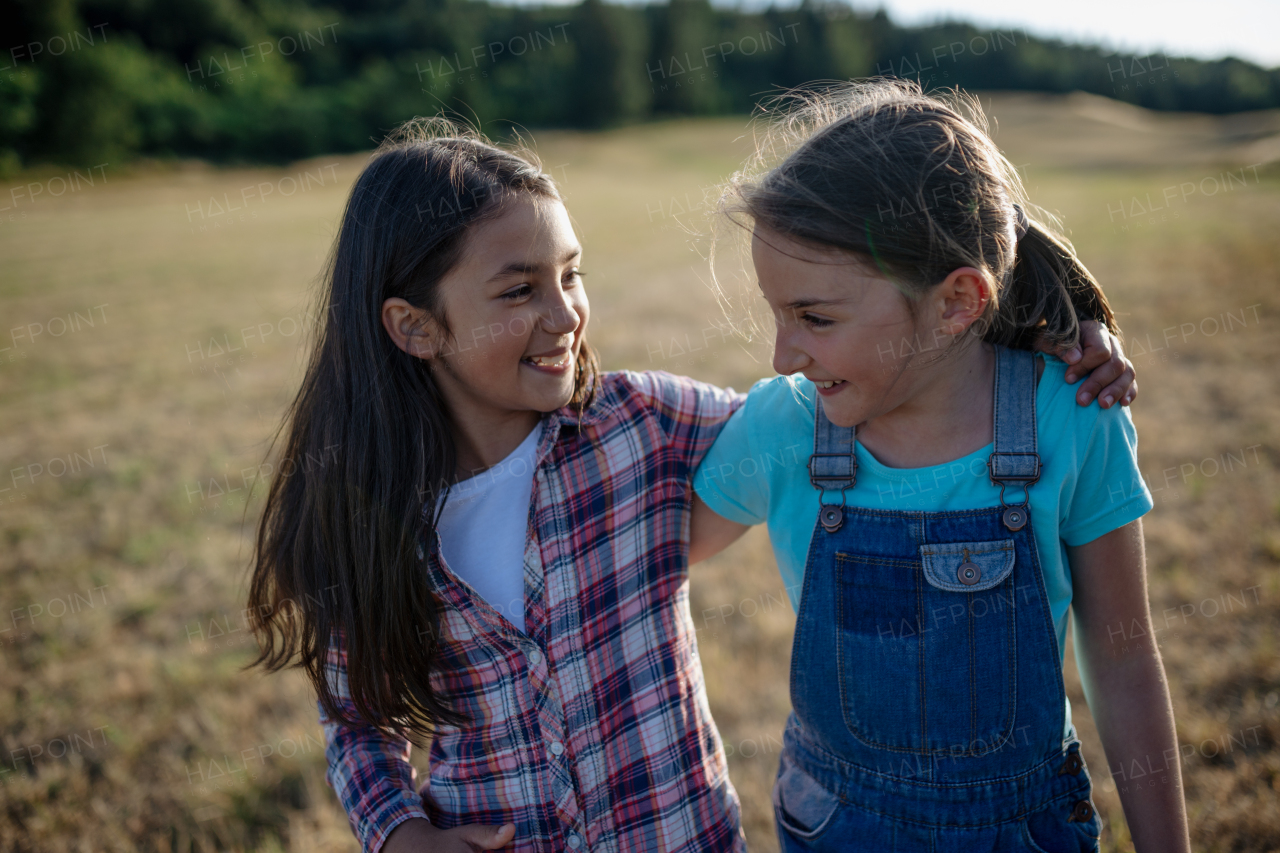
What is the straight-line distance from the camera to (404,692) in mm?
1552

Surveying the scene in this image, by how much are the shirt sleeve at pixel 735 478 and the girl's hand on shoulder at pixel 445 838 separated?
A: 755 mm

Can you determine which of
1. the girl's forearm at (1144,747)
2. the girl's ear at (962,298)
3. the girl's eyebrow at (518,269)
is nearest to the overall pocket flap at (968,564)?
the girl's forearm at (1144,747)

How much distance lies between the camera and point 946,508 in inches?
53.6

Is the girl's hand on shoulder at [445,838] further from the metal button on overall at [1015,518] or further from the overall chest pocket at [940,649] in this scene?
the metal button on overall at [1015,518]

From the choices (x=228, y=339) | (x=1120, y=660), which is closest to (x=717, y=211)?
(x=1120, y=660)

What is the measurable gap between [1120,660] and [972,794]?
0.36 meters

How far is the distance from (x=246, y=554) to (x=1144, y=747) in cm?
398

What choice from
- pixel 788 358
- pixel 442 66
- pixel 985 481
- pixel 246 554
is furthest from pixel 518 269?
pixel 442 66

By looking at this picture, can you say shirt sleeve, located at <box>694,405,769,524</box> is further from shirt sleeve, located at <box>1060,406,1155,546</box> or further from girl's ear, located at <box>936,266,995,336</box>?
shirt sleeve, located at <box>1060,406,1155,546</box>

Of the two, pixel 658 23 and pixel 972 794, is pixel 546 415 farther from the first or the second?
pixel 658 23

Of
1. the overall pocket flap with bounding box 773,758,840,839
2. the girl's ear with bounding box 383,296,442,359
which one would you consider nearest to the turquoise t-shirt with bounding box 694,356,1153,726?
the overall pocket flap with bounding box 773,758,840,839

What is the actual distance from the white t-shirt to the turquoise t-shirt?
0.46 m

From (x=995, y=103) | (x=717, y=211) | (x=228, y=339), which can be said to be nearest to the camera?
(x=717, y=211)

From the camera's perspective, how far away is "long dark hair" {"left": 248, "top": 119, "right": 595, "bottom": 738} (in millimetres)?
1539
